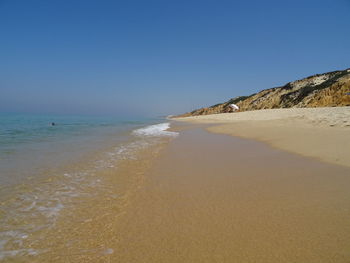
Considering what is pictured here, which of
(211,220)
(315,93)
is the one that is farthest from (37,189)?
(315,93)

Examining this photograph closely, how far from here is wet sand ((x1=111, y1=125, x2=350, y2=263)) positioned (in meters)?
1.53

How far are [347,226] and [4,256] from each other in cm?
305

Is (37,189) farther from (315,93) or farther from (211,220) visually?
(315,93)

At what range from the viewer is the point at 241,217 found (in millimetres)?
2047

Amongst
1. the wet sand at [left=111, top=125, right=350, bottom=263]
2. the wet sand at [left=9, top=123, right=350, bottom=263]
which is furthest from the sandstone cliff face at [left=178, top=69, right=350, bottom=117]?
the wet sand at [left=9, top=123, right=350, bottom=263]

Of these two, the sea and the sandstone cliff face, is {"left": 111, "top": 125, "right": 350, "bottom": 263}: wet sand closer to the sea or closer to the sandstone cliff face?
the sea

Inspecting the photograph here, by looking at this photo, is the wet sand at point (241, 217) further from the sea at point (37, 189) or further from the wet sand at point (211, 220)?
the sea at point (37, 189)

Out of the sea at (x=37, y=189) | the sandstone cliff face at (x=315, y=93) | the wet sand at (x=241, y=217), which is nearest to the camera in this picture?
the wet sand at (x=241, y=217)

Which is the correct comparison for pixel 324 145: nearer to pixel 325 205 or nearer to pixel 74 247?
pixel 325 205

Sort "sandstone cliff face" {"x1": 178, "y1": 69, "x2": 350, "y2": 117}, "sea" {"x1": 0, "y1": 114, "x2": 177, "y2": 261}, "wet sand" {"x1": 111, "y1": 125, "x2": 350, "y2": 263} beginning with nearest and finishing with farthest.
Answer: "wet sand" {"x1": 111, "y1": 125, "x2": 350, "y2": 263} < "sea" {"x1": 0, "y1": 114, "x2": 177, "y2": 261} < "sandstone cliff face" {"x1": 178, "y1": 69, "x2": 350, "y2": 117}

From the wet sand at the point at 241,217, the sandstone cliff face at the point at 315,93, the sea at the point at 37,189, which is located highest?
the sandstone cliff face at the point at 315,93

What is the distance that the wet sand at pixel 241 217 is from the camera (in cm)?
153

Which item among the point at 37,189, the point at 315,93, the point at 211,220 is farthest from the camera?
the point at 315,93

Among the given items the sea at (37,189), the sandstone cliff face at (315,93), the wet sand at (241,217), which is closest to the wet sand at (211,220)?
the wet sand at (241,217)
